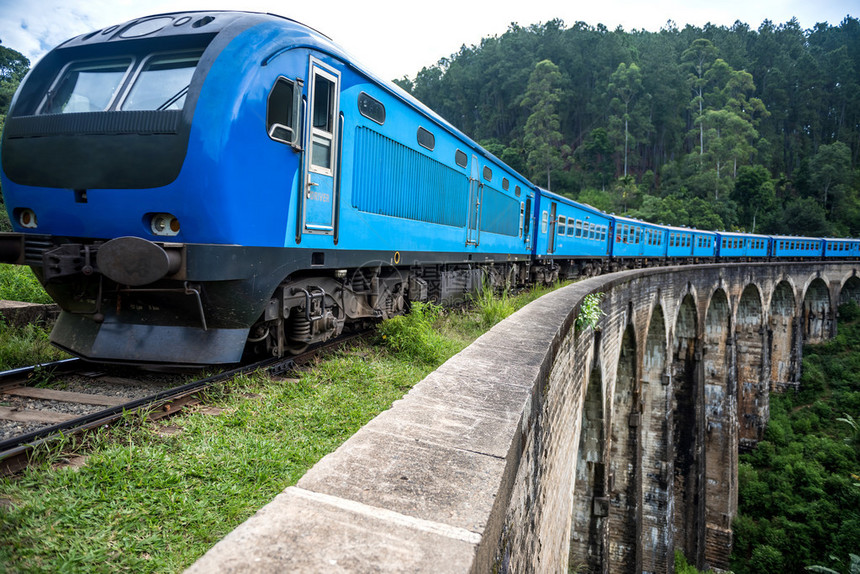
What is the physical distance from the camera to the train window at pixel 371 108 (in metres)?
5.34

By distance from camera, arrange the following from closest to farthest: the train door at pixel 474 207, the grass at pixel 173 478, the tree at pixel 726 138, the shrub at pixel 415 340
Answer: the grass at pixel 173 478
the shrub at pixel 415 340
the train door at pixel 474 207
the tree at pixel 726 138

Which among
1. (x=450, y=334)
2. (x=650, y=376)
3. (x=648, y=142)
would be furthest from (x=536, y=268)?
(x=648, y=142)

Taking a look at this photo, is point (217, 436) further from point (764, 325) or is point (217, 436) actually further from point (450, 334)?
point (764, 325)

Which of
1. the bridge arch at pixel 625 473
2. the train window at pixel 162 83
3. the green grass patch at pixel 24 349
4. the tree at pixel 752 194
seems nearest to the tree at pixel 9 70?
the green grass patch at pixel 24 349

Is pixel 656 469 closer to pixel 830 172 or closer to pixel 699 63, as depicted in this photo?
pixel 830 172

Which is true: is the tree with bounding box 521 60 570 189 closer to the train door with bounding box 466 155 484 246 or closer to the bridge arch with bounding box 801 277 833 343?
the bridge arch with bounding box 801 277 833 343

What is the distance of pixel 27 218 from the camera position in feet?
13.9

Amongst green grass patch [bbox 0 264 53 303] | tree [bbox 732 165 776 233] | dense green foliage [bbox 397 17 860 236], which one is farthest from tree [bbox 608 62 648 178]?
green grass patch [bbox 0 264 53 303]

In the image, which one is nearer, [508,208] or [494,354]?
[494,354]

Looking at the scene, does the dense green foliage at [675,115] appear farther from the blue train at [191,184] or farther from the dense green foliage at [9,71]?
the blue train at [191,184]

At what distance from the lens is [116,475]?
2289 millimetres

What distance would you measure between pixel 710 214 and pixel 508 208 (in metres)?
49.0

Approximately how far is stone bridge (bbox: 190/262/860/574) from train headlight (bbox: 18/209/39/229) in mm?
3461

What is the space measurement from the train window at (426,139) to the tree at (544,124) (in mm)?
61122
